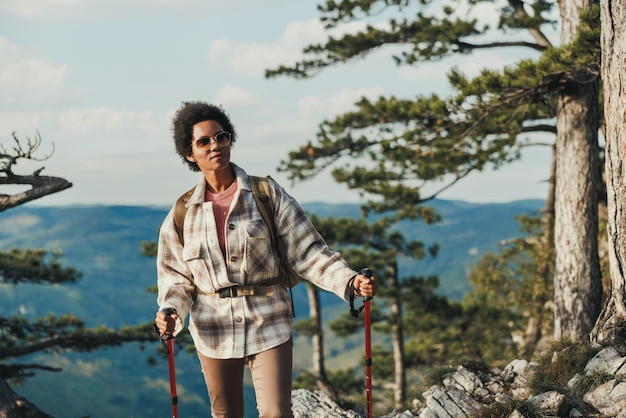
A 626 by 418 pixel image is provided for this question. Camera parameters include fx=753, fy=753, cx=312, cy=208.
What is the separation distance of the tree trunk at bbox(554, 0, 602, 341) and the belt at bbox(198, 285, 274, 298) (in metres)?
6.39

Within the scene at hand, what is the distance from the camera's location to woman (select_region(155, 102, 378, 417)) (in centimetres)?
381

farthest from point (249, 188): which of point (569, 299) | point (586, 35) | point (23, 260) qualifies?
point (23, 260)

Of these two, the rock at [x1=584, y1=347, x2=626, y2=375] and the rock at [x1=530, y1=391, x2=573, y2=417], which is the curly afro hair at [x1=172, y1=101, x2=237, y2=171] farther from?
the rock at [x1=584, y1=347, x2=626, y2=375]

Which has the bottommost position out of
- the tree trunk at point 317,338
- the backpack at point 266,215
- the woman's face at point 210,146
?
the tree trunk at point 317,338

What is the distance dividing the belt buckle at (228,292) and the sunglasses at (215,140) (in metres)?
0.74

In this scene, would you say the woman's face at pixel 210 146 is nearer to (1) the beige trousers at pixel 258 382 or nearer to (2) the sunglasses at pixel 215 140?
(2) the sunglasses at pixel 215 140

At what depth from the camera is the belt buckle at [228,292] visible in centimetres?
385

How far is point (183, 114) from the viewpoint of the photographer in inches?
159

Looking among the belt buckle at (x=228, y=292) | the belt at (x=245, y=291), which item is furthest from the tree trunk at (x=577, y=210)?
the belt buckle at (x=228, y=292)

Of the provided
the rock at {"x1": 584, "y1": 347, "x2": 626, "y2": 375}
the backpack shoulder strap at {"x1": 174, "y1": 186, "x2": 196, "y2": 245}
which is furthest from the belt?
the rock at {"x1": 584, "y1": 347, "x2": 626, "y2": 375}

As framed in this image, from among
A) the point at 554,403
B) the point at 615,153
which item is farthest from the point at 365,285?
the point at 615,153

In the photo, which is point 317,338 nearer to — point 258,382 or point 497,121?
point 497,121

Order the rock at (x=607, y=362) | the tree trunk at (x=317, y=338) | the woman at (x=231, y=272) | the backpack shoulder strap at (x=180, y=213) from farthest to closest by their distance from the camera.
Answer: the tree trunk at (x=317, y=338) → the rock at (x=607, y=362) → the backpack shoulder strap at (x=180, y=213) → the woman at (x=231, y=272)

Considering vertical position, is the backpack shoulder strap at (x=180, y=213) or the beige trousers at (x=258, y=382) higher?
the backpack shoulder strap at (x=180, y=213)
